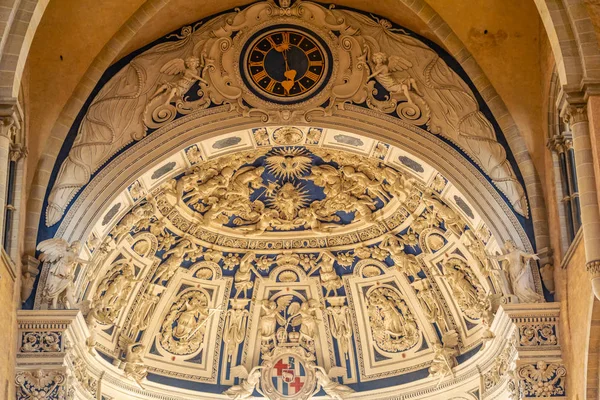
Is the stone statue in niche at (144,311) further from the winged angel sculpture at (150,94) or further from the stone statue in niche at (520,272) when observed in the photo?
the stone statue in niche at (520,272)

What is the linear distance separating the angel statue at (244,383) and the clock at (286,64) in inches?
248

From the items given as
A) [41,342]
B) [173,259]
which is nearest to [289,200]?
[173,259]

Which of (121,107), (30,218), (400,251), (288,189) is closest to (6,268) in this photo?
(30,218)

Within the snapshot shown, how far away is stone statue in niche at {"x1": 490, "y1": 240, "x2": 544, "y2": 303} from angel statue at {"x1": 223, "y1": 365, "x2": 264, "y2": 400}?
6.90 m

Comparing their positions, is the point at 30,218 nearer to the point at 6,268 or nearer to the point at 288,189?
the point at 6,268

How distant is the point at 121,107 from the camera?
2214 centimetres

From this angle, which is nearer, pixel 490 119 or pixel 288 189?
pixel 490 119

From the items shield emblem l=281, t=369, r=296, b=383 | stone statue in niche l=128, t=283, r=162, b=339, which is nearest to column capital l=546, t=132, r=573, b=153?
shield emblem l=281, t=369, r=296, b=383

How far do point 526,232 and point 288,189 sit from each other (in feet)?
17.2

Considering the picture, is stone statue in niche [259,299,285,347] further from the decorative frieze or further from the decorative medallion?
the decorative frieze

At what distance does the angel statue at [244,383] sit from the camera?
84.4 feet

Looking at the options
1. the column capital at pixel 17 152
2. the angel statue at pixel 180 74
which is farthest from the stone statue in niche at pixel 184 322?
the column capital at pixel 17 152

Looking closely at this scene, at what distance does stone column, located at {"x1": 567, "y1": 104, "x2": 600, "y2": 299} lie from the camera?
1680cm

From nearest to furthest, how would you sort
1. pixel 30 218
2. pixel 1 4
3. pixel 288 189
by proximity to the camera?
pixel 1 4, pixel 30 218, pixel 288 189
